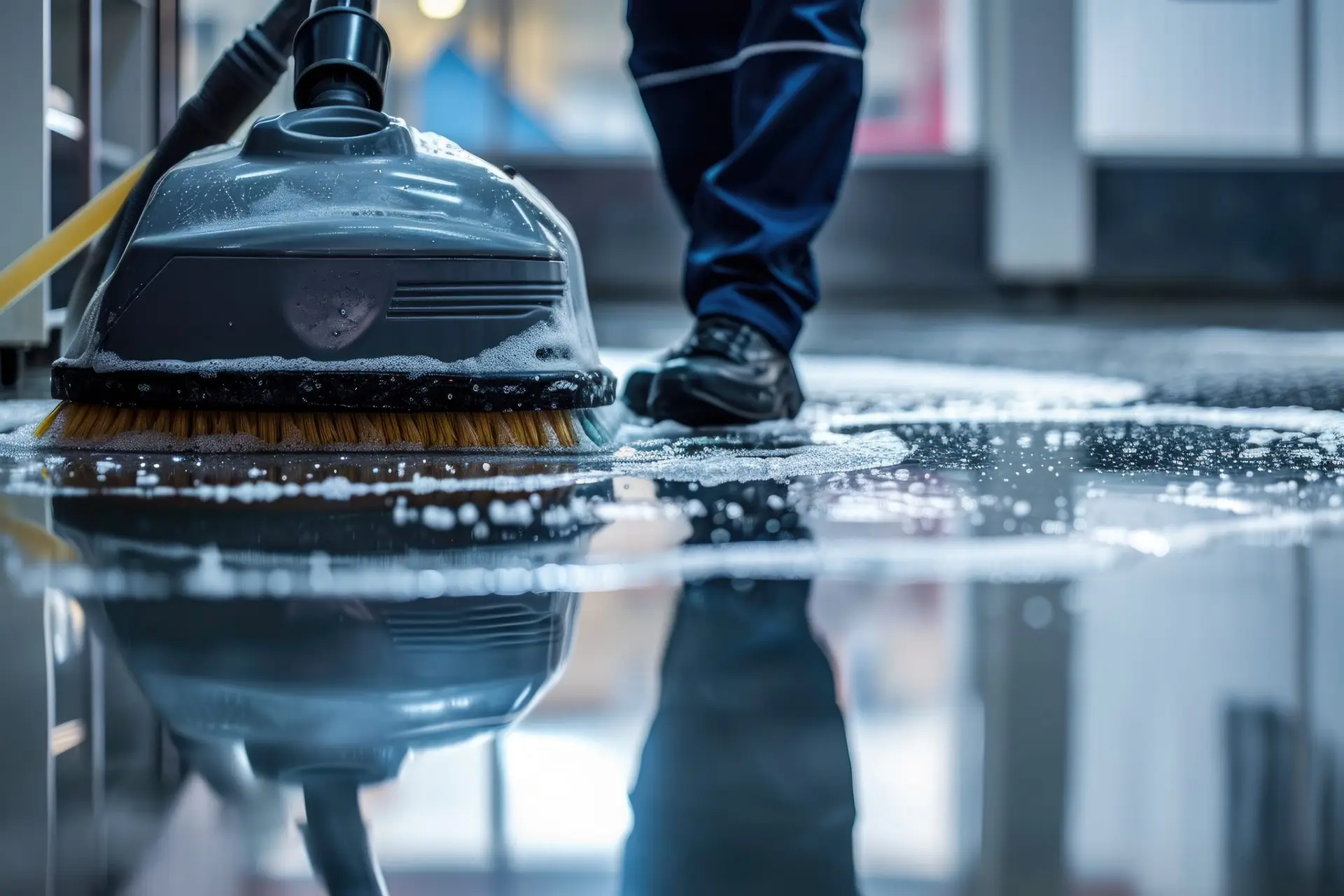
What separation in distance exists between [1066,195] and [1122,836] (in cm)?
483

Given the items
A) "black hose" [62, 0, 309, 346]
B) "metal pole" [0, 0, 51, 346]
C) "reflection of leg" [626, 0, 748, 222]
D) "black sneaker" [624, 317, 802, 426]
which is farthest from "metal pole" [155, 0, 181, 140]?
"black sneaker" [624, 317, 802, 426]

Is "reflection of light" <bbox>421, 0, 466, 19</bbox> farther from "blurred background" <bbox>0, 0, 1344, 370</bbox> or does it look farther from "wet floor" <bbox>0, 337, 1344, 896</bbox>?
"wet floor" <bbox>0, 337, 1344, 896</bbox>

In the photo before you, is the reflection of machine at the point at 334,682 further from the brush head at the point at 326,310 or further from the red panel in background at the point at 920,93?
the red panel in background at the point at 920,93

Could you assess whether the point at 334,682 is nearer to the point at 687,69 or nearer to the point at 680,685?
the point at 680,685

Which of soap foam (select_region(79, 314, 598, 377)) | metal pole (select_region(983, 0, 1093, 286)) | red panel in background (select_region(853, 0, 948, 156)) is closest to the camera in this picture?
soap foam (select_region(79, 314, 598, 377))

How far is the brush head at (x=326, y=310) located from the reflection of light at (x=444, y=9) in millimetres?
4367

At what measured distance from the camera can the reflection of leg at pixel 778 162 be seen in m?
1.18

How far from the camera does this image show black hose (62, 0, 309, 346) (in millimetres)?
1036

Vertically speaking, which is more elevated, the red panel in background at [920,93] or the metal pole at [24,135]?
the red panel in background at [920,93]

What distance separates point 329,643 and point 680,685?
0.35 ft

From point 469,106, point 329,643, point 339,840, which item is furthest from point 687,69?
point 469,106

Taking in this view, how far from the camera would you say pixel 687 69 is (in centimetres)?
140

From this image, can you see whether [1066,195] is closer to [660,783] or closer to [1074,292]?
[1074,292]

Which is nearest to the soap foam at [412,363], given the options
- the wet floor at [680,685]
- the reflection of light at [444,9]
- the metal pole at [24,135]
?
the wet floor at [680,685]
